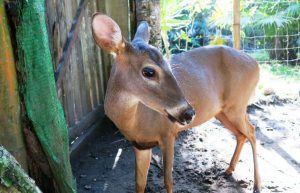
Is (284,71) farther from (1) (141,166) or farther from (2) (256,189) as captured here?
(1) (141,166)

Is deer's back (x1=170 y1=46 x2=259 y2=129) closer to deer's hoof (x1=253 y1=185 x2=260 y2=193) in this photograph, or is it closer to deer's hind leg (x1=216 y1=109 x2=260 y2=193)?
deer's hind leg (x1=216 y1=109 x2=260 y2=193)

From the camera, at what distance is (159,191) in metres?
4.27

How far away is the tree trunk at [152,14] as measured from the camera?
5.44 meters

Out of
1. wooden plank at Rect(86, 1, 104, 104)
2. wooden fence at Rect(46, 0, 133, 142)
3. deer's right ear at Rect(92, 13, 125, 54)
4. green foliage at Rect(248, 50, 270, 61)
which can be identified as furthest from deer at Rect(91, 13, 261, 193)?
green foliage at Rect(248, 50, 270, 61)

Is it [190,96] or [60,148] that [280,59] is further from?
[60,148]

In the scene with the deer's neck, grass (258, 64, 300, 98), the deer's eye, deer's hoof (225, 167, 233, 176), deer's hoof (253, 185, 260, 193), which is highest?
the deer's eye

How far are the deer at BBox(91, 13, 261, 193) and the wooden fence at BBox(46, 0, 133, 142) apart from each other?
862 millimetres

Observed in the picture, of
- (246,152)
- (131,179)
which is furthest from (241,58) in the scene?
(131,179)

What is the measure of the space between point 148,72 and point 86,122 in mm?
2472

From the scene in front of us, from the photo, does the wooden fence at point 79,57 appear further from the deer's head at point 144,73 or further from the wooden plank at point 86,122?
the deer's head at point 144,73

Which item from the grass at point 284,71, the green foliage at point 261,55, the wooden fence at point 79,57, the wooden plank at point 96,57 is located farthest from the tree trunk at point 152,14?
the green foliage at point 261,55

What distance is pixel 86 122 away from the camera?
5.38 meters

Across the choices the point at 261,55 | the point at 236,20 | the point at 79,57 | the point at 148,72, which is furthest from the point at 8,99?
the point at 261,55

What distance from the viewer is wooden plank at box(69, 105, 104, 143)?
4.93m
